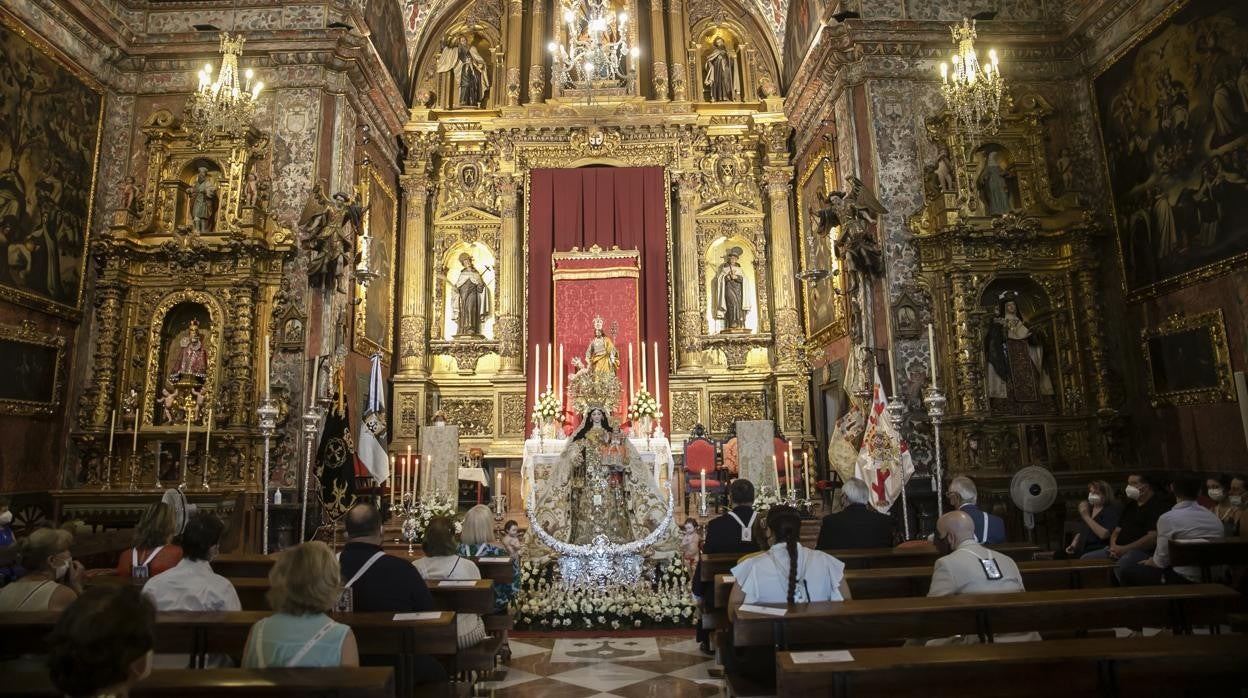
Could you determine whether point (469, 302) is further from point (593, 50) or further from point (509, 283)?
point (593, 50)

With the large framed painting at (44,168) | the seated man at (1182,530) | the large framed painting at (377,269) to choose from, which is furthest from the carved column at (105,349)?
the seated man at (1182,530)

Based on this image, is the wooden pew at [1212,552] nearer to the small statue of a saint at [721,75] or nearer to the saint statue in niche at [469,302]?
the saint statue in niche at [469,302]

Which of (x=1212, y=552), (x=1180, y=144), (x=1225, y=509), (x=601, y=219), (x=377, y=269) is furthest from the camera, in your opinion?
(x=601, y=219)

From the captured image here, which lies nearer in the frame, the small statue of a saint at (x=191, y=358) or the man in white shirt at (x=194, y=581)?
the man in white shirt at (x=194, y=581)

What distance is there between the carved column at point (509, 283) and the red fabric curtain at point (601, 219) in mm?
370

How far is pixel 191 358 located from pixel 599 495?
304 inches

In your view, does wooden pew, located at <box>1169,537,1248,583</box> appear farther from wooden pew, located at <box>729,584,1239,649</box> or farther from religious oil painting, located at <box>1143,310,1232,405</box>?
religious oil painting, located at <box>1143,310,1232,405</box>

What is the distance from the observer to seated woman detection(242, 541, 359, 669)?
304cm

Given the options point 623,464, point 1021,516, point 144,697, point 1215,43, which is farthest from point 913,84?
point 144,697

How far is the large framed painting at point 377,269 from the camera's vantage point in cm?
1472

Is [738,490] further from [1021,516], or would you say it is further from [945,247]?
[945,247]

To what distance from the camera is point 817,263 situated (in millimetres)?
16344

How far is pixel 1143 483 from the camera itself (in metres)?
7.69

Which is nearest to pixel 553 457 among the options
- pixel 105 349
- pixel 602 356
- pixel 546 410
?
pixel 546 410
